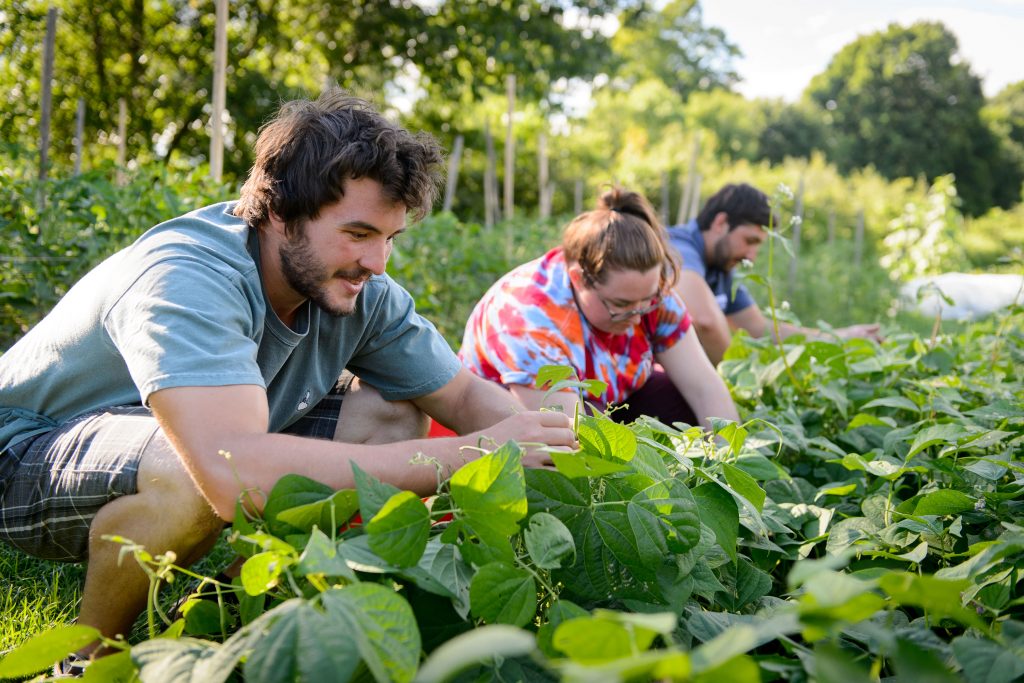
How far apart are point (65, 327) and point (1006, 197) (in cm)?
3892

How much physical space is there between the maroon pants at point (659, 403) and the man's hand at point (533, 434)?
1272mm

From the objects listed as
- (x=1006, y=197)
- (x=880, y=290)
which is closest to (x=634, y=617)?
(x=880, y=290)

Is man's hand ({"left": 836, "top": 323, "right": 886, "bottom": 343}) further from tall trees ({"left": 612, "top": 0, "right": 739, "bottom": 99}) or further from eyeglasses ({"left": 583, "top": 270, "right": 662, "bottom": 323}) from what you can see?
tall trees ({"left": 612, "top": 0, "right": 739, "bottom": 99})

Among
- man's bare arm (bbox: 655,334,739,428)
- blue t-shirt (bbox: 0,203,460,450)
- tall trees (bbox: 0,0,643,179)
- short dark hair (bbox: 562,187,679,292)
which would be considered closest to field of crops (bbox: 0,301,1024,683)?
blue t-shirt (bbox: 0,203,460,450)

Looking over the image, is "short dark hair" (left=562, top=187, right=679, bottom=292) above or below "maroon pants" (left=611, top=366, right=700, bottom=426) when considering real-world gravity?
above

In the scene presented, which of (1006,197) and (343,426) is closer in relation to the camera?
(343,426)

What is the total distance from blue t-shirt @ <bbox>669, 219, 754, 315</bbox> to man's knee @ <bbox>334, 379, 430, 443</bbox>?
2026 millimetres

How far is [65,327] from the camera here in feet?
5.28

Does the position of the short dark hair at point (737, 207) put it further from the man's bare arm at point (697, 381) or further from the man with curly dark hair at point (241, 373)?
the man with curly dark hair at point (241, 373)

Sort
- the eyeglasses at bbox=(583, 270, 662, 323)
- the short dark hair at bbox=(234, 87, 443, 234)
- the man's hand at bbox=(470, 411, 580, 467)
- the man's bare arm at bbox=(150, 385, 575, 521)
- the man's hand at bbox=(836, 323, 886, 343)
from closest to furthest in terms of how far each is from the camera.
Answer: the man's bare arm at bbox=(150, 385, 575, 521) < the man's hand at bbox=(470, 411, 580, 467) < the short dark hair at bbox=(234, 87, 443, 234) < the eyeglasses at bbox=(583, 270, 662, 323) < the man's hand at bbox=(836, 323, 886, 343)

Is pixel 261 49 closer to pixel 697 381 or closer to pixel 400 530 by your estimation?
pixel 697 381

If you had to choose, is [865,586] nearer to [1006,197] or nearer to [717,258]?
[717,258]

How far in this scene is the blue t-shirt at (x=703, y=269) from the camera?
12.1ft

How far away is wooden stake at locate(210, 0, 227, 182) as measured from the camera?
166 inches
